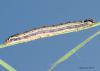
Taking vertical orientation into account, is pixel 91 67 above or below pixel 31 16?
below

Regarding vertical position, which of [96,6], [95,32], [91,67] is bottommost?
[91,67]

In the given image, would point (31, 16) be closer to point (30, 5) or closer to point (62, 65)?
point (30, 5)

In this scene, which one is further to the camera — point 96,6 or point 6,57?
point 96,6

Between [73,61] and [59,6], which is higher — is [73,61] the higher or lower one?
the lower one

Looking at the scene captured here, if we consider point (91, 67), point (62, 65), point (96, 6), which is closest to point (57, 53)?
point (62, 65)

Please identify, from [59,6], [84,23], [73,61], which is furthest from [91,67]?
[59,6]

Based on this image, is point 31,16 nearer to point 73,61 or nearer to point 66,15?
point 66,15
